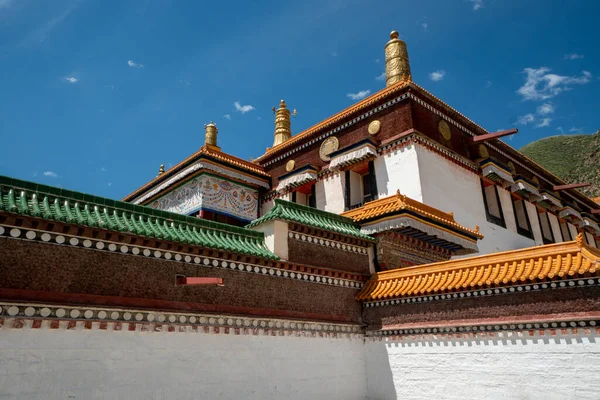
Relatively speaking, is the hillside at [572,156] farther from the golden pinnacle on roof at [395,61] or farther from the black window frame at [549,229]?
the golden pinnacle on roof at [395,61]

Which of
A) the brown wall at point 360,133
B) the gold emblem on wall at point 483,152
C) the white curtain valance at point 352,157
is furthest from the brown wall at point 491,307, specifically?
the gold emblem on wall at point 483,152

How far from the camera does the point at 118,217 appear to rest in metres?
6.79

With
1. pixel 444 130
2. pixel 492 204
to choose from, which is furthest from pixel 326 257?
pixel 492 204

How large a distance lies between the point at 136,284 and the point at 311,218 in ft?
14.0

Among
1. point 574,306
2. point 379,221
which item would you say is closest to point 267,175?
point 379,221

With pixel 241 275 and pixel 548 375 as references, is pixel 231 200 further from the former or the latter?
pixel 548 375

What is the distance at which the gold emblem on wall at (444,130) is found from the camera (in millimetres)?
14305

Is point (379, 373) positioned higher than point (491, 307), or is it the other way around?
point (491, 307)

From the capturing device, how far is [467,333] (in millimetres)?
7875

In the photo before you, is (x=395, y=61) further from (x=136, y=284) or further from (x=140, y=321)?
(x=140, y=321)

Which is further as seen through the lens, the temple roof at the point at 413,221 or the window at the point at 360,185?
the window at the point at 360,185

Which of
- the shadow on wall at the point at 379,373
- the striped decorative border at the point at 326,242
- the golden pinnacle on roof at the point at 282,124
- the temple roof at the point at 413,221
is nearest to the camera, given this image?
the shadow on wall at the point at 379,373

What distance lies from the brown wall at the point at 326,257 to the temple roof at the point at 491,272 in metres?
0.47

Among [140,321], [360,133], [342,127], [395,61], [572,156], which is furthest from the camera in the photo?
[572,156]
